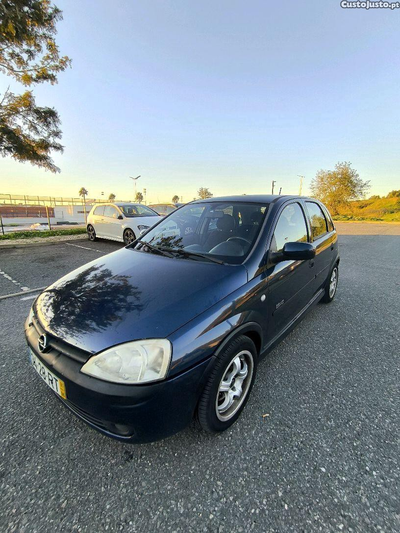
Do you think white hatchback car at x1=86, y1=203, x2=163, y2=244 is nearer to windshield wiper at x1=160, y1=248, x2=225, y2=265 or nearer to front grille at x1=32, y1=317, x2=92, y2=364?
windshield wiper at x1=160, y1=248, x2=225, y2=265

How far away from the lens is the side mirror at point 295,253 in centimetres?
202

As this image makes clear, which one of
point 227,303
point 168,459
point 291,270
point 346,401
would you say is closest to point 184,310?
point 227,303

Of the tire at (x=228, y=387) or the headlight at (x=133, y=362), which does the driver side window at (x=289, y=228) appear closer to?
the tire at (x=228, y=387)

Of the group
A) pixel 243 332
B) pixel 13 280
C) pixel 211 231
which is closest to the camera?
pixel 243 332

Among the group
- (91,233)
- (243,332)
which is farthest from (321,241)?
(91,233)

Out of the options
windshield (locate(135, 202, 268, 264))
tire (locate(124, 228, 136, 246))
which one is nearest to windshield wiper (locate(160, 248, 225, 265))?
windshield (locate(135, 202, 268, 264))

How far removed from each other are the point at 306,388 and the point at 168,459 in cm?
124

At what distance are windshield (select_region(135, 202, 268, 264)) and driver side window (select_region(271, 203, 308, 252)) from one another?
188 mm

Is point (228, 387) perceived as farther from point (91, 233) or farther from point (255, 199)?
point (91, 233)

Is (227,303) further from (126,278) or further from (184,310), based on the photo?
(126,278)

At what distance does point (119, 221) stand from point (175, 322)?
26.7ft

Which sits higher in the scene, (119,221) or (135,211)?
(135,211)

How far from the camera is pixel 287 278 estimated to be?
2.26m

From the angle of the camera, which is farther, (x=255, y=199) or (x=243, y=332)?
(x=255, y=199)
